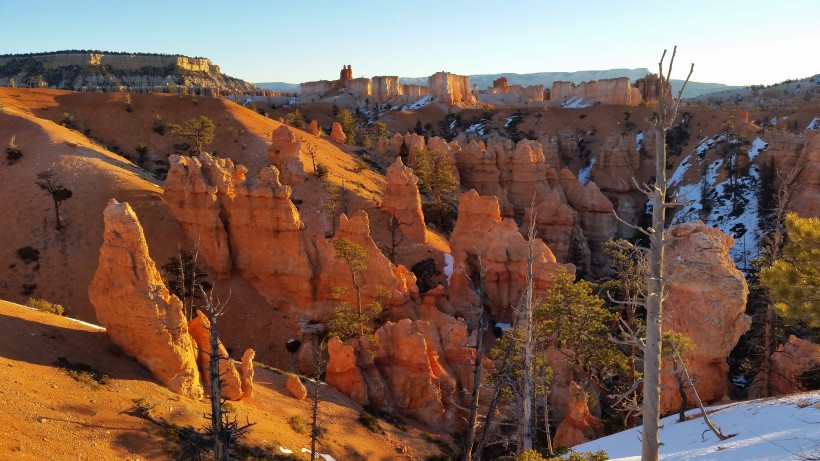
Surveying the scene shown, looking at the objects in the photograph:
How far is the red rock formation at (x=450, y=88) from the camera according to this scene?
125 meters

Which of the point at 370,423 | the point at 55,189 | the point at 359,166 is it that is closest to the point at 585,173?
the point at 359,166

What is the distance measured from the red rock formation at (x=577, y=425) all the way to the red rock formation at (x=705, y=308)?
2.77 meters

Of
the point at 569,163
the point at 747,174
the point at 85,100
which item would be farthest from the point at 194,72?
the point at 747,174

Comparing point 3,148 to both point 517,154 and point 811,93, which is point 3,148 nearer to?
point 517,154

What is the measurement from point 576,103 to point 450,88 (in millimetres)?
29553

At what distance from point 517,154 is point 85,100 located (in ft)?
166

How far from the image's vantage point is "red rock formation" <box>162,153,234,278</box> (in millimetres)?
33094

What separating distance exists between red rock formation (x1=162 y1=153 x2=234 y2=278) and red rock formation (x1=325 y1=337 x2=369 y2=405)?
465 inches

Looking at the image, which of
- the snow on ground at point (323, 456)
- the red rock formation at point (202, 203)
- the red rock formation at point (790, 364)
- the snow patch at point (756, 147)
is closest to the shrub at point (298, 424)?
the snow on ground at point (323, 456)

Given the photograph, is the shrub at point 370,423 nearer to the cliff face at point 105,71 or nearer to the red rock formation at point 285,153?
the red rock formation at point 285,153

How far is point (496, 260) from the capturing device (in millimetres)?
36062

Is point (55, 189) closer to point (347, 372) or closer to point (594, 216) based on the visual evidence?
point (347, 372)

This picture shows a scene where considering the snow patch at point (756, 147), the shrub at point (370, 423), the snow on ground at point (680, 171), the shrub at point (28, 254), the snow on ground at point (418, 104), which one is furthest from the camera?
the snow on ground at point (418, 104)

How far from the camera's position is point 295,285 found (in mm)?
31688
